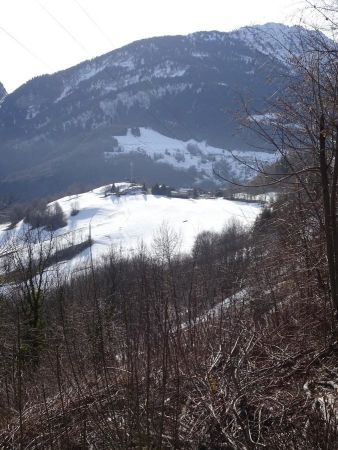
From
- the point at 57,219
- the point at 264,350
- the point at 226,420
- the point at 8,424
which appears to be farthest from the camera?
the point at 57,219

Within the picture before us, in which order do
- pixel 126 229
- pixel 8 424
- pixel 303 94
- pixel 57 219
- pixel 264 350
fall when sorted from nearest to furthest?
pixel 8 424 < pixel 264 350 < pixel 303 94 < pixel 126 229 < pixel 57 219

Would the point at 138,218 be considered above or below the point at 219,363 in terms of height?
below

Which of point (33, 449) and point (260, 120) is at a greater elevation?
point (260, 120)

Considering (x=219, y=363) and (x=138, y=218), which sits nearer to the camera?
(x=219, y=363)

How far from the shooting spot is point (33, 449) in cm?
374

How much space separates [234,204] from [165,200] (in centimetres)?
2244

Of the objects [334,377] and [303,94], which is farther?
[303,94]

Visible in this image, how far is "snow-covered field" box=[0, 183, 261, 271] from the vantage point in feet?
292

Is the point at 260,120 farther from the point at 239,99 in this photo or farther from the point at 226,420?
the point at 226,420

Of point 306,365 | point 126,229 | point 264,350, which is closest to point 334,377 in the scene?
Result: point 306,365

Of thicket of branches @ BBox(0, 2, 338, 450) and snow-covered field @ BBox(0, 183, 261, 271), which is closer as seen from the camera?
thicket of branches @ BBox(0, 2, 338, 450)

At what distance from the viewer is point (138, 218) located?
358ft

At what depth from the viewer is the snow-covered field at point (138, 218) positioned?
292 ft

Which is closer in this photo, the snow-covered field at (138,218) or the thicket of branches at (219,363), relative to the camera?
the thicket of branches at (219,363)
